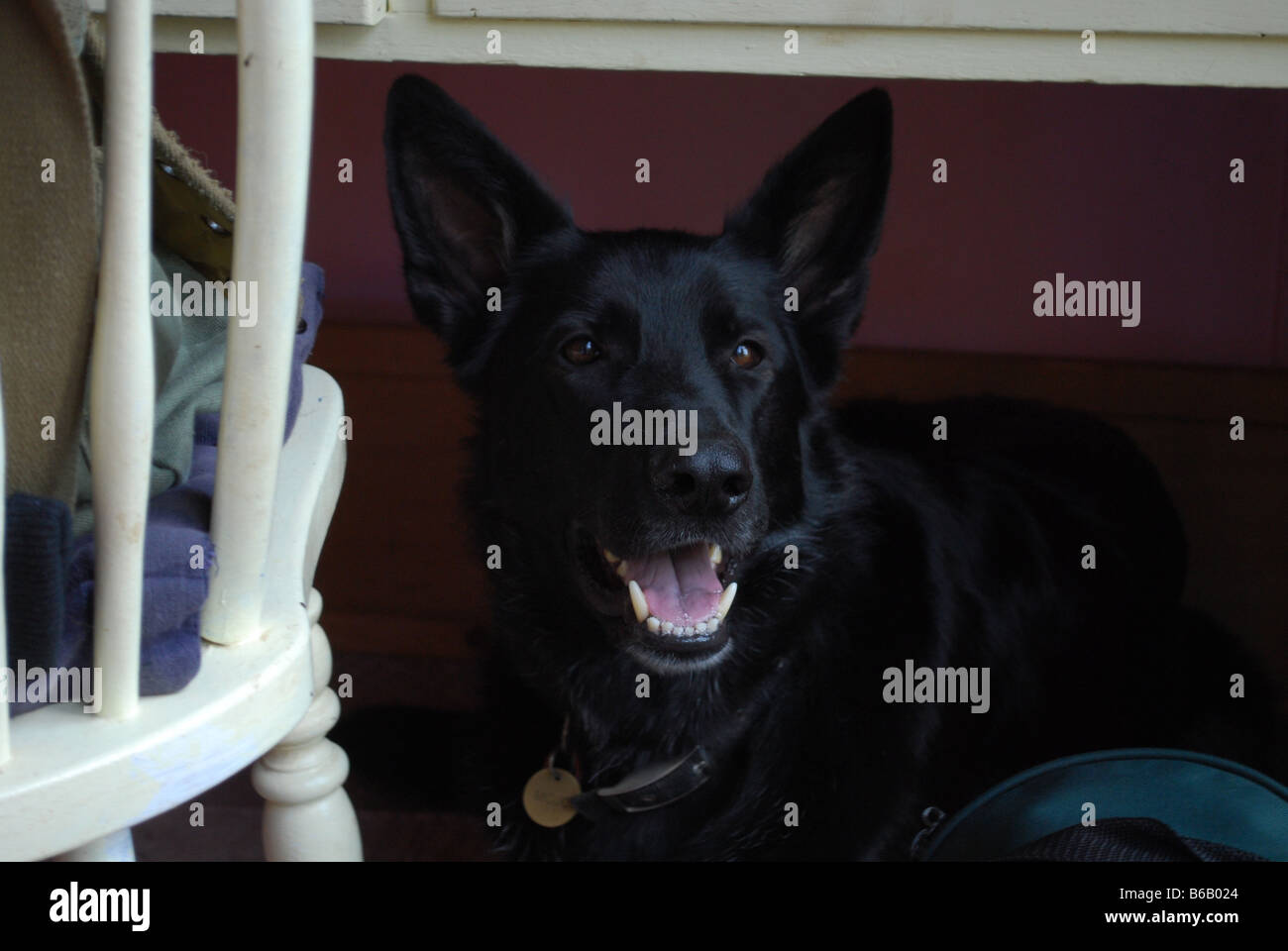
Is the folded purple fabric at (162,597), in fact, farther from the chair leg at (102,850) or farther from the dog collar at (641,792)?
the dog collar at (641,792)

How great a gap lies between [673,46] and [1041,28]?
28 cm

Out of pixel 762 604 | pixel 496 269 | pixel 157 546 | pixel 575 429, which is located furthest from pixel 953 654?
pixel 157 546

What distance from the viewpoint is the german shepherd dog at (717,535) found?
115cm

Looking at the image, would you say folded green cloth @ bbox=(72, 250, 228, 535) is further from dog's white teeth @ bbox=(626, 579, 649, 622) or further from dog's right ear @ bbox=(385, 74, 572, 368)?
dog's white teeth @ bbox=(626, 579, 649, 622)

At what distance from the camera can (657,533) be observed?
1095 mm

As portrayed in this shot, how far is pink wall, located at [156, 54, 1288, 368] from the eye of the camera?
182cm

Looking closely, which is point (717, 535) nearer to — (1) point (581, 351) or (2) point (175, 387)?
(1) point (581, 351)

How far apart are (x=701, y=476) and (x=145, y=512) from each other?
1.81 ft

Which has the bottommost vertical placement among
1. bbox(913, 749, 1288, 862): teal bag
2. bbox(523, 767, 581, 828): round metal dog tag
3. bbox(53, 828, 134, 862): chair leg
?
bbox(523, 767, 581, 828): round metal dog tag

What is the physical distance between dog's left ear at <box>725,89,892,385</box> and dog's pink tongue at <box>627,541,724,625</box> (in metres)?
0.28

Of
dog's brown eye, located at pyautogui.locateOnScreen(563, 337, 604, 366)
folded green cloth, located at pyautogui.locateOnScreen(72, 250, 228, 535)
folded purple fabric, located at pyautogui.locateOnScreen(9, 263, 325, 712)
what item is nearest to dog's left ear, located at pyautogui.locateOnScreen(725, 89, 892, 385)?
dog's brown eye, located at pyautogui.locateOnScreen(563, 337, 604, 366)

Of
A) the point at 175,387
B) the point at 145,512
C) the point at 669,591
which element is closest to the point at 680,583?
the point at 669,591
